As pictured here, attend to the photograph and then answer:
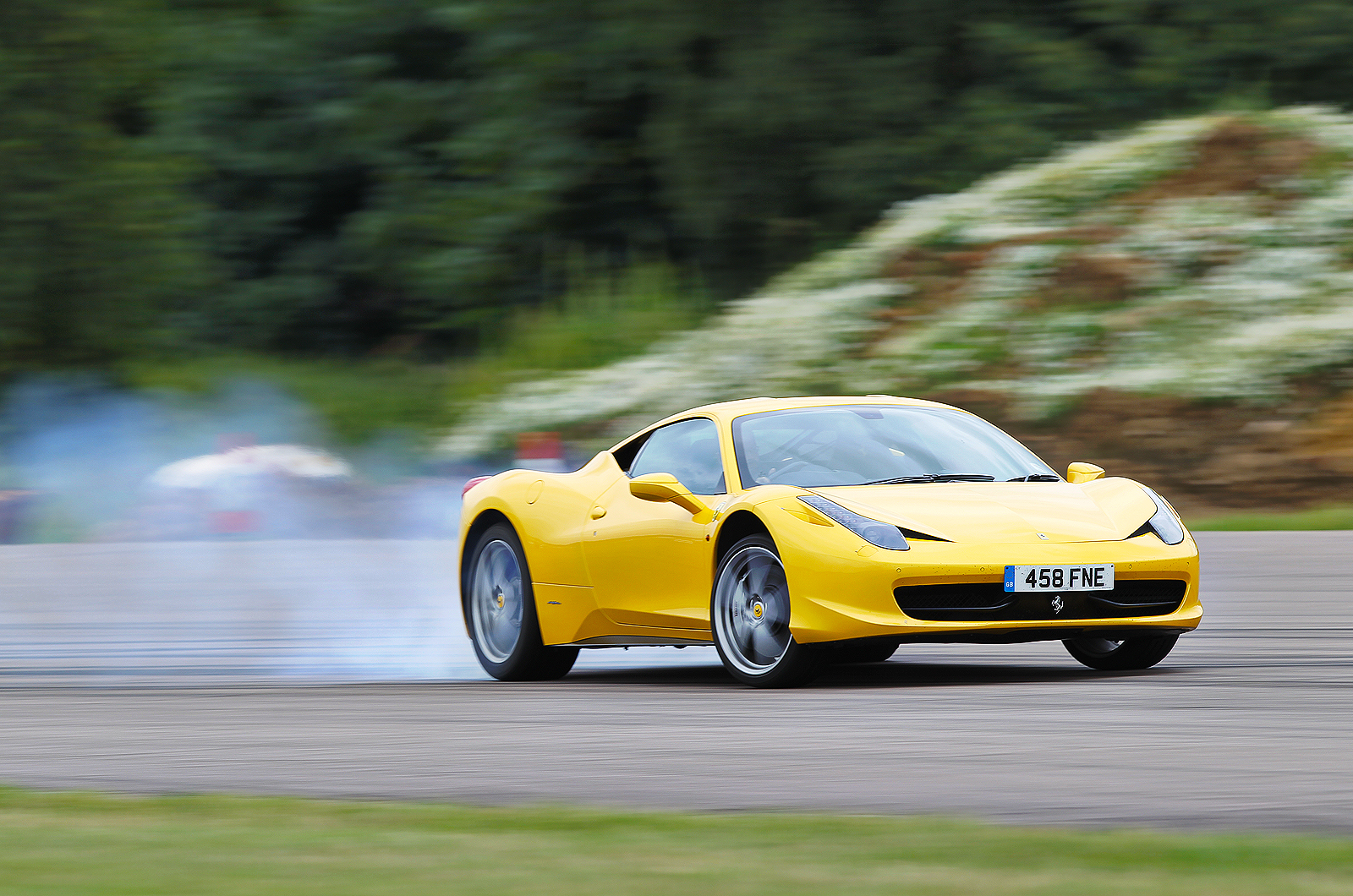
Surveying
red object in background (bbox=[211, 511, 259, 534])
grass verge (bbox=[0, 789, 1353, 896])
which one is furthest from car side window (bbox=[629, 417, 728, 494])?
red object in background (bbox=[211, 511, 259, 534])

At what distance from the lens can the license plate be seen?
7711 millimetres

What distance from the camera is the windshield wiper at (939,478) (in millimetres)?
8367

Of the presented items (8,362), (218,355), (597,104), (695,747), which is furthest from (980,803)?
(218,355)

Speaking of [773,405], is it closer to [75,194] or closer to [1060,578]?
[1060,578]

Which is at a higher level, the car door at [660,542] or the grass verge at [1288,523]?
the car door at [660,542]

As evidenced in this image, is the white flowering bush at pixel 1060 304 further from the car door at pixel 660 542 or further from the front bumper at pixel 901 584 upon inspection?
the front bumper at pixel 901 584

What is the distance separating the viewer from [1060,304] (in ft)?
63.0

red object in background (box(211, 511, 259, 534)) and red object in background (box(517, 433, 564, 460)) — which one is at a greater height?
red object in background (box(517, 433, 564, 460))

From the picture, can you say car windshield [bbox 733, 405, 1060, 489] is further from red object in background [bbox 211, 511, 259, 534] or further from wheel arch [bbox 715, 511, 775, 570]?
red object in background [bbox 211, 511, 259, 534]

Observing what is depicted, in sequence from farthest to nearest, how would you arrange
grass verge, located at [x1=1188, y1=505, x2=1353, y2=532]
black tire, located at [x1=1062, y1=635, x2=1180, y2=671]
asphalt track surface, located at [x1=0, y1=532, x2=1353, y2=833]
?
grass verge, located at [x1=1188, y1=505, x2=1353, y2=532] < black tire, located at [x1=1062, y1=635, x2=1180, y2=671] < asphalt track surface, located at [x1=0, y1=532, x2=1353, y2=833]

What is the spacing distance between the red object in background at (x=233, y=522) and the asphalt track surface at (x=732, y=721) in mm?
4503

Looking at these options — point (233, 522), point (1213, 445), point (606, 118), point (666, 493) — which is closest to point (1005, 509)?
point (666, 493)

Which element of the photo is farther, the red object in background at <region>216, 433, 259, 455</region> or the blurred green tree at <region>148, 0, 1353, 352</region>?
the blurred green tree at <region>148, 0, 1353, 352</region>

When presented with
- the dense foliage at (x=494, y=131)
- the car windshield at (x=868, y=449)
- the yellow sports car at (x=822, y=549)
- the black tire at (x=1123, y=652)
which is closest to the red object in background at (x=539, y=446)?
the dense foliage at (x=494, y=131)
